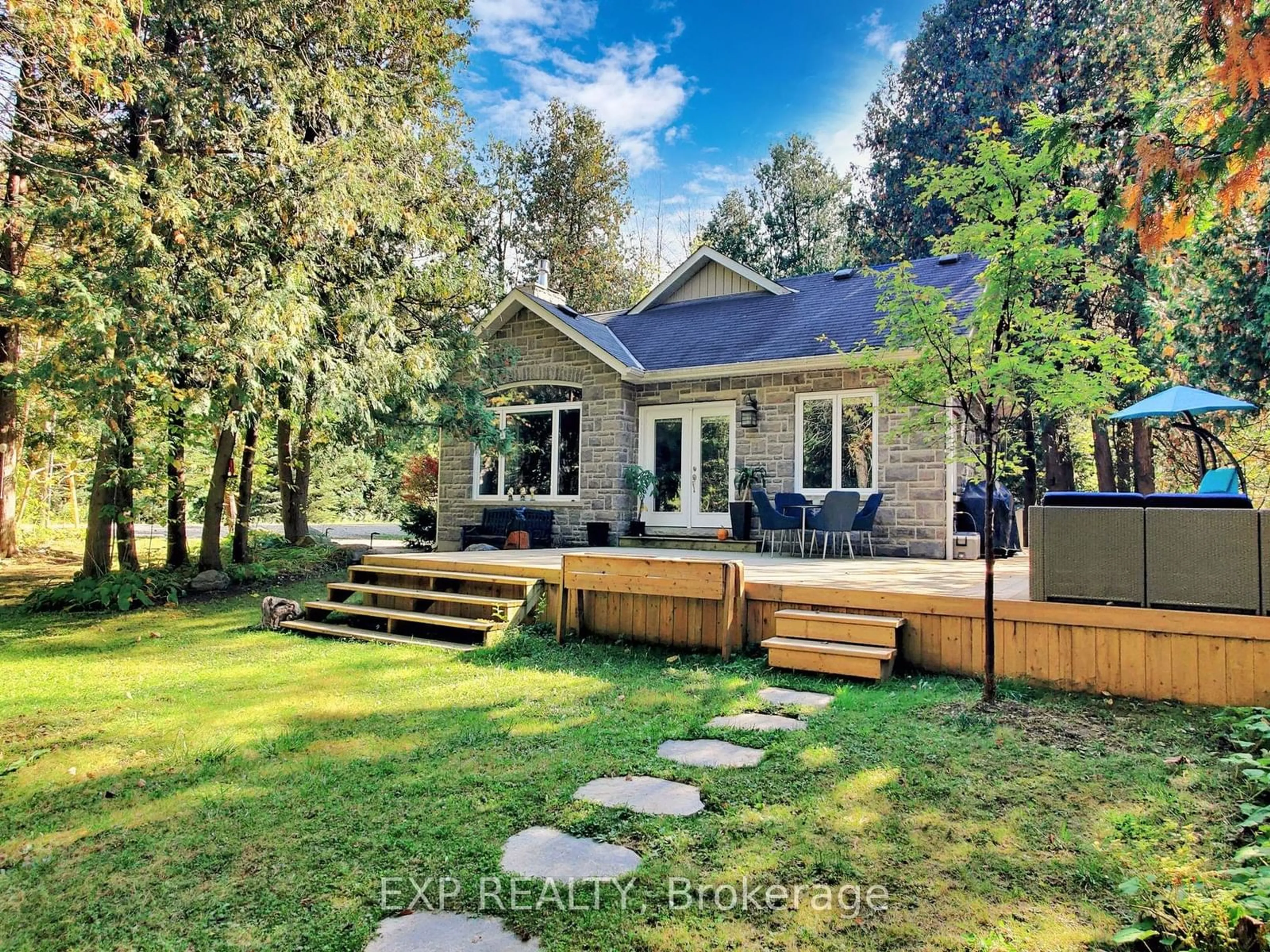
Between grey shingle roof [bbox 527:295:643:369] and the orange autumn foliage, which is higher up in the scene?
grey shingle roof [bbox 527:295:643:369]

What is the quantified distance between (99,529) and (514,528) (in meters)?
5.46

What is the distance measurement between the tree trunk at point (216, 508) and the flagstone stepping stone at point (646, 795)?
8340 mm

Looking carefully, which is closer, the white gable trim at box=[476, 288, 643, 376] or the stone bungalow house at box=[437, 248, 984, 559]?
the stone bungalow house at box=[437, 248, 984, 559]

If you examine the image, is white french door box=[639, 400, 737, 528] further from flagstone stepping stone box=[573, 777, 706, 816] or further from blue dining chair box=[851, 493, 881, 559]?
flagstone stepping stone box=[573, 777, 706, 816]

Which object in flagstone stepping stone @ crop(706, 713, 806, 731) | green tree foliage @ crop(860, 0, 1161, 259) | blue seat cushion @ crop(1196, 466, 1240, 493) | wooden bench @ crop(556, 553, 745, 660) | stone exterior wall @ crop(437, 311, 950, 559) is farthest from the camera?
green tree foliage @ crop(860, 0, 1161, 259)

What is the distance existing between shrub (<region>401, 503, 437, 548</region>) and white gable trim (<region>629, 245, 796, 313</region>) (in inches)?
221

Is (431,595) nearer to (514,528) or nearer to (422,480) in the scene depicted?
(514,528)

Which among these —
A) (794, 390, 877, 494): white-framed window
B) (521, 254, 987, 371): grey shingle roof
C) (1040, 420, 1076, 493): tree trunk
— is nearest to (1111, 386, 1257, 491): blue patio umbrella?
(521, 254, 987, 371): grey shingle roof

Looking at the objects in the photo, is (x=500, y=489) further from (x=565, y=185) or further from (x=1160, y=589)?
(x=565, y=185)

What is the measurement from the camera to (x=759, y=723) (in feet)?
12.6

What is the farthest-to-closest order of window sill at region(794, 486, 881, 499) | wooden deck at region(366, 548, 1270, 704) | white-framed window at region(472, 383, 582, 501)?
white-framed window at region(472, 383, 582, 501), window sill at region(794, 486, 881, 499), wooden deck at region(366, 548, 1270, 704)

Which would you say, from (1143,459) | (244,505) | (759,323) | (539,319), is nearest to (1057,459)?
(1143,459)

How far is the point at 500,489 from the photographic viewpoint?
12.6 m

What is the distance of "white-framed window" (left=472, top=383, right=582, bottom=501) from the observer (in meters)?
12.0
